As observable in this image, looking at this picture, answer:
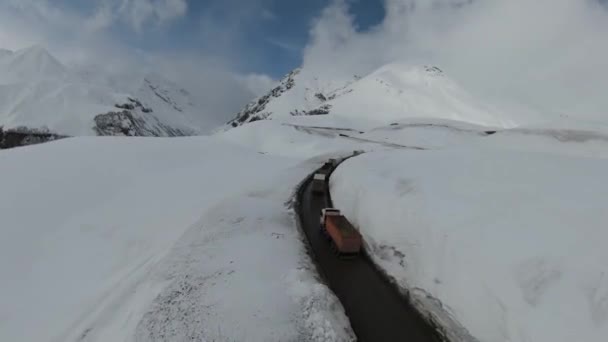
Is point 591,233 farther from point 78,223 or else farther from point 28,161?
point 28,161

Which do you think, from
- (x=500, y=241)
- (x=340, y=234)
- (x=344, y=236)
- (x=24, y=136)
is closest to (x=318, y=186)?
(x=340, y=234)

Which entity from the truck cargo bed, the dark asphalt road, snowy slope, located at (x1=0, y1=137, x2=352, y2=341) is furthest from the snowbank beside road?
snowy slope, located at (x1=0, y1=137, x2=352, y2=341)

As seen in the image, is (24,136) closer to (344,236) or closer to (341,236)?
(341,236)

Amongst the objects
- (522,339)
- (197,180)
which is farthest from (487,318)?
(197,180)

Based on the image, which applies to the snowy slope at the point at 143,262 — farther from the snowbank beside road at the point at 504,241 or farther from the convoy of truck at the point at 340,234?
the snowbank beside road at the point at 504,241

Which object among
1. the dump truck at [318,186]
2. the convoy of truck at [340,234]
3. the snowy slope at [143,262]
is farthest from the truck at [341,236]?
the dump truck at [318,186]

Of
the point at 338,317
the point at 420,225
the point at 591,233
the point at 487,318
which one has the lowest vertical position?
the point at 338,317

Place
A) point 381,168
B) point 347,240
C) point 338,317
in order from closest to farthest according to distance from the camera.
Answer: point 338,317 < point 347,240 < point 381,168
